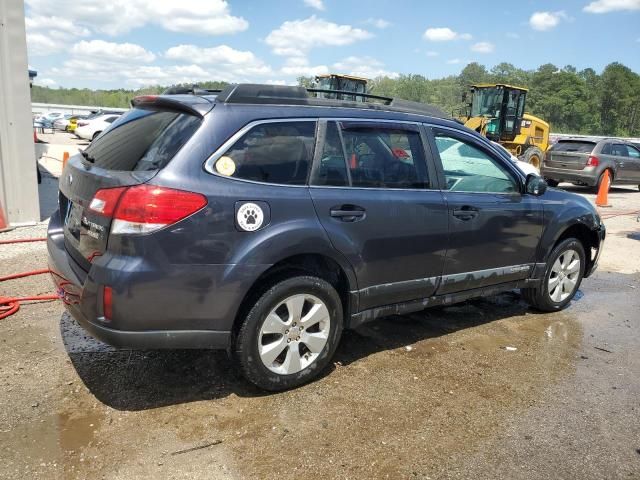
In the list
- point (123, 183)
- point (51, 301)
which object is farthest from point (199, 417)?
point (51, 301)

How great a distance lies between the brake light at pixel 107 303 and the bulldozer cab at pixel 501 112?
674 inches

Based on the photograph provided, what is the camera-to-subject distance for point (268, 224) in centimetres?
307

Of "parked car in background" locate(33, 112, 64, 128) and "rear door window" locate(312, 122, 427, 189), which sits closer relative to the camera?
"rear door window" locate(312, 122, 427, 189)

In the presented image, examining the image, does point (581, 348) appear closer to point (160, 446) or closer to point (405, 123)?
point (405, 123)

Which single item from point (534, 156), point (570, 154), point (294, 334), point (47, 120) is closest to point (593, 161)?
point (570, 154)

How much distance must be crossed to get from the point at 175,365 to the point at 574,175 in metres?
14.3

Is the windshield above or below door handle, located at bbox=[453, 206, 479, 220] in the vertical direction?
above

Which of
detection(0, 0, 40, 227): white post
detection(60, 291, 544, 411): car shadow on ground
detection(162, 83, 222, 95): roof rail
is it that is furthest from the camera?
detection(0, 0, 40, 227): white post

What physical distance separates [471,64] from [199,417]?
121 m

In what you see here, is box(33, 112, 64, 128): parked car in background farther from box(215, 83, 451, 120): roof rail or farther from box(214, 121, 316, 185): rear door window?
box(214, 121, 316, 185): rear door window

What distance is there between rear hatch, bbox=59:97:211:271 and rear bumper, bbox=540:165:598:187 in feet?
46.9

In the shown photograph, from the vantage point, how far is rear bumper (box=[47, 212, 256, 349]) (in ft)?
9.09

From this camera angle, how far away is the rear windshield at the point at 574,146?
15305 millimetres

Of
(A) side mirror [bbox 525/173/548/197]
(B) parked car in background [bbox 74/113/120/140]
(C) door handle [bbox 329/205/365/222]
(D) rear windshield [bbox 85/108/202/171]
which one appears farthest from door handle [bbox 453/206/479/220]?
(B) parked car in background [bbox 74/113/120/140]
